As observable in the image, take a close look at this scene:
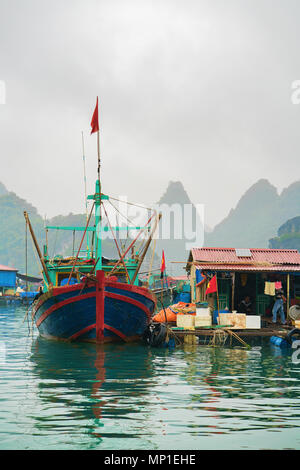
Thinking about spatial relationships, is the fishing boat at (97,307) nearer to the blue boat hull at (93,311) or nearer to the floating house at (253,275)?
the blue boat hull at (93,311)

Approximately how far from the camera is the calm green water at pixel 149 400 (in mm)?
8266

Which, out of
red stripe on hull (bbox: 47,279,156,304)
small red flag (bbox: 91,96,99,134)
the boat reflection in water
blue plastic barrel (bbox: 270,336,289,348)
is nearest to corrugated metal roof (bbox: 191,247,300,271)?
blue plastic barrel (bbox: 270,336,289,348)

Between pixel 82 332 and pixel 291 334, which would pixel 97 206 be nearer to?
pixel 82 332

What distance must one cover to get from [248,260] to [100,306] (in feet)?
35.1

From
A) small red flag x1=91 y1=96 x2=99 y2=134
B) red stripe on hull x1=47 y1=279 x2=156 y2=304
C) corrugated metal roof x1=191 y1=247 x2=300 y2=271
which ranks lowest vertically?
red stripe on hull x1=47 y1=279 x2=156 y2=304

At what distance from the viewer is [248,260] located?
92.5 feet

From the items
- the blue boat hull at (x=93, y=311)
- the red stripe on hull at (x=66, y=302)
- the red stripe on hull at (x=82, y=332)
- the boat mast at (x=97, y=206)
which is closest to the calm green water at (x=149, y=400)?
the red stripe on hull at (x=82, y=332)

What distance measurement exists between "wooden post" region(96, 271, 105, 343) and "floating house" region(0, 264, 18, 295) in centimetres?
5420

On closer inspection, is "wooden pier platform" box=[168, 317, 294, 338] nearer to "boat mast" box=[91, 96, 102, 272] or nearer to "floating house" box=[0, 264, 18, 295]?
"boat mast" box=[91, 96, 102, 272]

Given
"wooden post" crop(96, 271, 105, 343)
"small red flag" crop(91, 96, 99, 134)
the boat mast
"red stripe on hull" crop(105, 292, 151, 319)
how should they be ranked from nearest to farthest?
1. "wooden post" crop(96, 271, 105, 343)
2. "red stripe on hull" crop(105, 292, 151, 319)
3. the boat mast
4. "small red flag" crop(91, 96, 99, 134)

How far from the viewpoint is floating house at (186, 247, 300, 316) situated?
84.6 ft

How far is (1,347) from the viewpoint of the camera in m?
21.8
